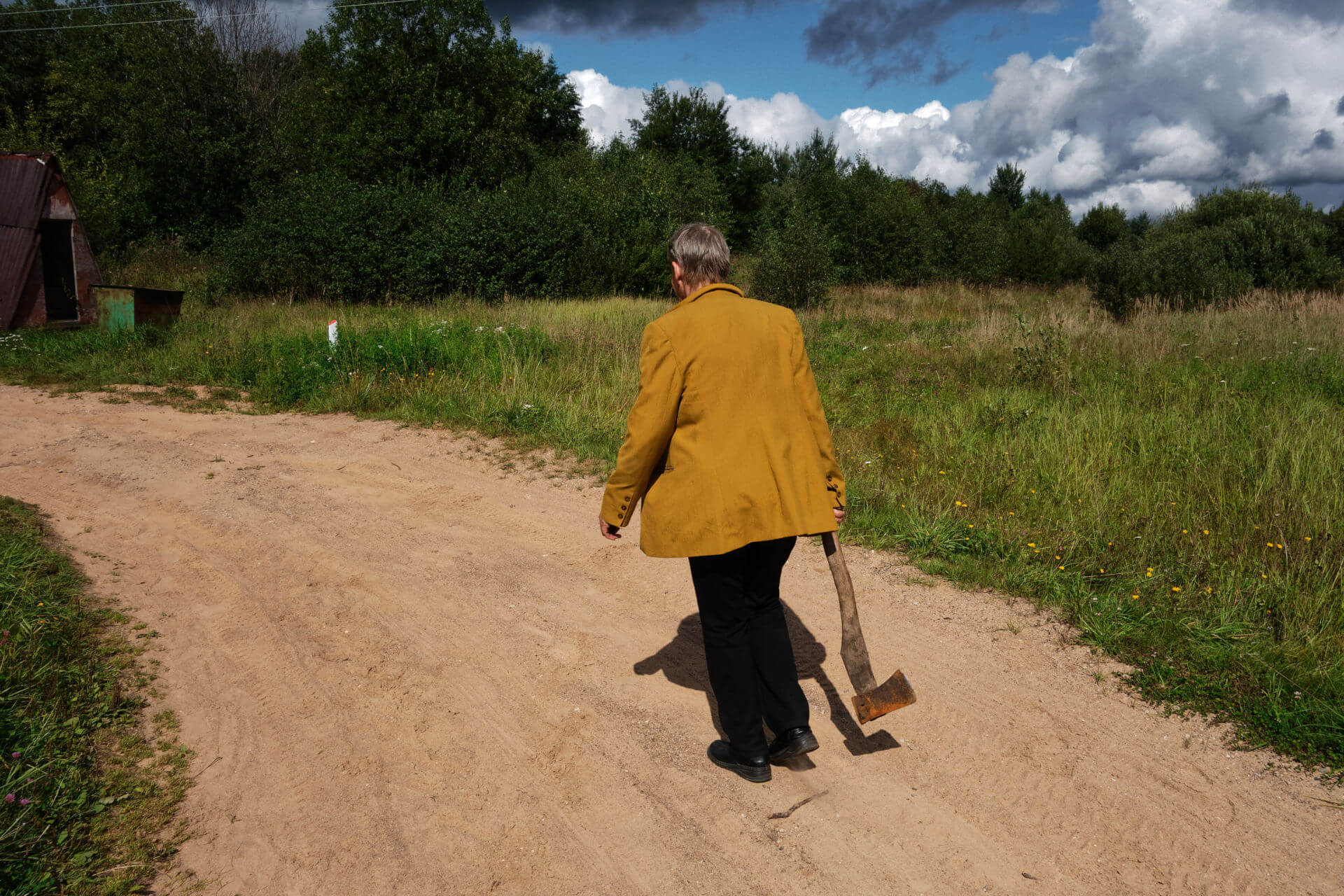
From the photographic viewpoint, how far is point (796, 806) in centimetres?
299

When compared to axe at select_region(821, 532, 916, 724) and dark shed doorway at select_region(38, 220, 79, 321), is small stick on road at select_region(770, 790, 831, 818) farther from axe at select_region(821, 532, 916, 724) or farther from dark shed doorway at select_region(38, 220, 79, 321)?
dark shed doorway at select_region(38, 220, 79, 321)

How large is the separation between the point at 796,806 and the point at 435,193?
1984 centimetres

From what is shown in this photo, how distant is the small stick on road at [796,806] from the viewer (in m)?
2.95

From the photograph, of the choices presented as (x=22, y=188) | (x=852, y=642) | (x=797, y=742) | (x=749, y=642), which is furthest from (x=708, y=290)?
(x=22, y=188)

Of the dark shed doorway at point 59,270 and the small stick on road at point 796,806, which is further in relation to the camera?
the dark shed doorway at point 59,270

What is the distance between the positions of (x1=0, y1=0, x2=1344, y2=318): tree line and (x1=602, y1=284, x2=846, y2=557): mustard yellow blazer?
1410cm

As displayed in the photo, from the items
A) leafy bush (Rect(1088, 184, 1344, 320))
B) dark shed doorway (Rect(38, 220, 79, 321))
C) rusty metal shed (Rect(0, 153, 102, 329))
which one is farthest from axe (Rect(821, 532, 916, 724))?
dark shed doorway (Rect(38, 220, 79, 321))

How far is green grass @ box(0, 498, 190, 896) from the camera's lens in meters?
2.58

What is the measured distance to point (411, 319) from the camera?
1259 cm

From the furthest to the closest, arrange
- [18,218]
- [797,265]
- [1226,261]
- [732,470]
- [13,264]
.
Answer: [797,265] → [1226,261] → [18,218] → [13,264] → [732,470]

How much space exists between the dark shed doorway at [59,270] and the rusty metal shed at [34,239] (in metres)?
0.03

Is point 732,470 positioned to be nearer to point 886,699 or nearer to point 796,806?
point 886,699

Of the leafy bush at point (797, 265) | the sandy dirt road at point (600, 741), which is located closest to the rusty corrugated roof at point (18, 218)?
the sandy dirt road at point (600, 741)

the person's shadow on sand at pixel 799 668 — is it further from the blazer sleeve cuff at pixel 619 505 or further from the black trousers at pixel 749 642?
the blazer sleeve cuff at pixel 619 505
